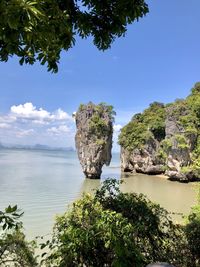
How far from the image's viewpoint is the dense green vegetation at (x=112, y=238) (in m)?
3.53

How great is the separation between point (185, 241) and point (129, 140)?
35.8m

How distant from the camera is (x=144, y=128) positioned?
128ft

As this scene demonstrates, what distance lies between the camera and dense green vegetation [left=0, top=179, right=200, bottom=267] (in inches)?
139

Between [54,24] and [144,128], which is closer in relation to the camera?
[54,24]

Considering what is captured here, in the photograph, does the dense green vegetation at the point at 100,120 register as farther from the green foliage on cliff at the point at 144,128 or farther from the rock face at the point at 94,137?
the green foliage on cliff at the point at 144,128

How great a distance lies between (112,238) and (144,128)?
36.0 m

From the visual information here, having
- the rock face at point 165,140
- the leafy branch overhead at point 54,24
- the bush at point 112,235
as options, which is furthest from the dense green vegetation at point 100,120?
the leafy branch overhead at point 54,24

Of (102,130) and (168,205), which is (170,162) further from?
(168,205)

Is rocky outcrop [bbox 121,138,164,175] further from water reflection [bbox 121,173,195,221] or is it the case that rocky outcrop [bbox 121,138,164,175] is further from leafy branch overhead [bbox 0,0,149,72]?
leafy branch overhead [bbox 0,0,149,72]

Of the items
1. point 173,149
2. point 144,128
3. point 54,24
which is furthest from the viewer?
point 144,128

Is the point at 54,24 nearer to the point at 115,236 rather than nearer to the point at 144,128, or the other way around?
the point at 115,236

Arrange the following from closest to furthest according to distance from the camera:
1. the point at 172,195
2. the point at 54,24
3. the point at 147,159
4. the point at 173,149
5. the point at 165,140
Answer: the point at 54,24 → the point at 172,195 → the point at 173,149 → the point at 165,140 → the point at 147,159

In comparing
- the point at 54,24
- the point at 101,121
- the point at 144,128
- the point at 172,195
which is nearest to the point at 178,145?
the point at 101,121

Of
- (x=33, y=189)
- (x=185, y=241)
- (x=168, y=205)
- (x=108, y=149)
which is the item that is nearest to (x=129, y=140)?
(x=108, y=149)
